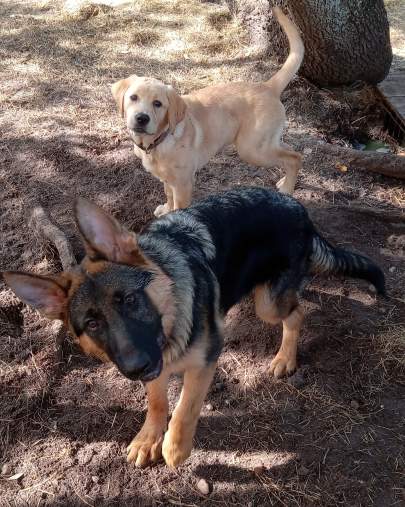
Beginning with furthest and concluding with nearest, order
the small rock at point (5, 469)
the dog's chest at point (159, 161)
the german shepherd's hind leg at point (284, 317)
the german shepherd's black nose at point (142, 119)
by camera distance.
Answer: the dog's chest at point (159, 161) < the german shepherd's black nose at point (142, 119) < the german shepherd's hind leg at point (284, 317) < the small rock at point (5, 469)

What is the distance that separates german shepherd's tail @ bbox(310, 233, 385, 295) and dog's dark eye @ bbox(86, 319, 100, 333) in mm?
1607

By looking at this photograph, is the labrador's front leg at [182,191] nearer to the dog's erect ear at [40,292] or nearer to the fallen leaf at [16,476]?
the dog's erect ear at [40,292]

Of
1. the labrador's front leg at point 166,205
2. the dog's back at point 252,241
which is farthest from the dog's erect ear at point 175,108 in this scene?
the dog's back at point 252,241

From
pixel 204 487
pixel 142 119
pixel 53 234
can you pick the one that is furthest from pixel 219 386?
pixel 142 119

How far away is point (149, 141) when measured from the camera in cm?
454

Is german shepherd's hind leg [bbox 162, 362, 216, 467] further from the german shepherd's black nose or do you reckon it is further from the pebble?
the german shepherd's black nose

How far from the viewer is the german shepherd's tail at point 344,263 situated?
10.9 ft

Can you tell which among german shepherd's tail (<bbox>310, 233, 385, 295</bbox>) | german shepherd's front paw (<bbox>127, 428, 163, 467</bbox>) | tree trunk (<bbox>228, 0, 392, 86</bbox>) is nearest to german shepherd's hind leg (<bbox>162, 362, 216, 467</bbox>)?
german shepherd's front paw (<bbox>127, 428, 163, 467</bbox>)

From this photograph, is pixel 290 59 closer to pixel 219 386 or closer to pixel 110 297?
pixel 219 386

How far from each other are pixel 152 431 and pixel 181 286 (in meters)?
1.06

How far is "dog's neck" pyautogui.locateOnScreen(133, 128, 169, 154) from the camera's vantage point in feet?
14.9

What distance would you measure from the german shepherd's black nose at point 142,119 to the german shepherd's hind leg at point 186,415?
7.87 ft

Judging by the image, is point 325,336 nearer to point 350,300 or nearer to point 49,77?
point 350,300

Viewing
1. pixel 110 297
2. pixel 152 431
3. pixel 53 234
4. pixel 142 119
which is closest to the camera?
pixel 110 297
